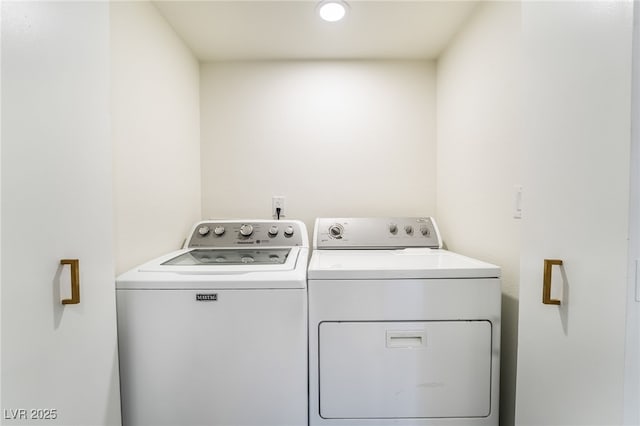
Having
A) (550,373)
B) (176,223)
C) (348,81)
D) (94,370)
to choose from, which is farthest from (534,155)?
(176,223)

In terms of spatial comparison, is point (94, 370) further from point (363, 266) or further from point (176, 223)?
point (363, 266)

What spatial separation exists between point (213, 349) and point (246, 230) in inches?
30.0

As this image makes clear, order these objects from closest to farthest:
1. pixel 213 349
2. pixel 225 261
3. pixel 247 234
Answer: pixel 213 349, pixel 225 261, pixel 247 234

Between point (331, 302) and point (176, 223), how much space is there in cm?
108

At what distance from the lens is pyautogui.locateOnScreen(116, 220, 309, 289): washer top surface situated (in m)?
1.02

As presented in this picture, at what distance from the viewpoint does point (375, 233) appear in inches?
66.2

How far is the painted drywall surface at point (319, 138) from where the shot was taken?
1893 millimetres

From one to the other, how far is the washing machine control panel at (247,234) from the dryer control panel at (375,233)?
0.44ft

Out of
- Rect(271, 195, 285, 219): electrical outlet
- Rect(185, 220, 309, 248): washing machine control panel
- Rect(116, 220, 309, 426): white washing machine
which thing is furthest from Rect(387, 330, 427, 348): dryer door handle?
Rect(271, 195, 285, 219): electrical outlet

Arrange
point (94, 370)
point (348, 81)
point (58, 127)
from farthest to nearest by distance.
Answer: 1. point (348, 81)
2. point (94, 370)
3. point (58, 127)

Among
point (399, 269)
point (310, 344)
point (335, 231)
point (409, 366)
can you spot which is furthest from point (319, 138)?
point (409, 366)

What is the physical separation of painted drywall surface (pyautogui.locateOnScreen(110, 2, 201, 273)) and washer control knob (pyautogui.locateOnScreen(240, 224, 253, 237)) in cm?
37

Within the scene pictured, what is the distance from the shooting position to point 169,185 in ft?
5.02

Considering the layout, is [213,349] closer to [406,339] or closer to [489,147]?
[406,339]
